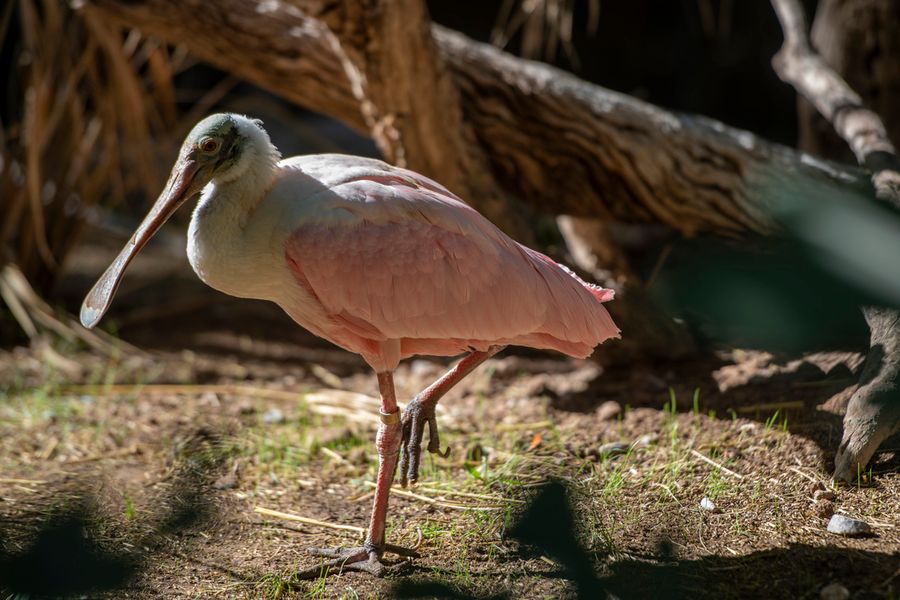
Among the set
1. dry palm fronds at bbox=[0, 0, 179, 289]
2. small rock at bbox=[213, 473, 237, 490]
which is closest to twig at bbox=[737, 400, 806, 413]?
small rock at bbox=[213, 473, 237, 490]

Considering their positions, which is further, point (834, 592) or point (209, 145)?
point (209, 145)

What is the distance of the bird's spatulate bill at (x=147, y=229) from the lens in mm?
3209

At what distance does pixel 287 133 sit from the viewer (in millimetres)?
9891

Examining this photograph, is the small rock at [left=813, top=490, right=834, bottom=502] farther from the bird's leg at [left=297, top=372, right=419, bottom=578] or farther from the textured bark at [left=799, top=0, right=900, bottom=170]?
the textured bark at [left=799, top=0, right=900, bottom=170]

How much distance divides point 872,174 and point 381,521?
2.67 metres

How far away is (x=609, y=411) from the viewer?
4.42 m

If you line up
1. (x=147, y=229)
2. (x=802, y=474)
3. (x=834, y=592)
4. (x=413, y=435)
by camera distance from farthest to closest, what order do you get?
1. (x=413, y=435)
2. (x=802, y=474)
3. (x=147, y=229)
4. (x=834, y=592)

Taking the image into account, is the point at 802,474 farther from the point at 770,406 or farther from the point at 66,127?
the point at 66,127

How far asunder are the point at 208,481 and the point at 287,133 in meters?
6.39

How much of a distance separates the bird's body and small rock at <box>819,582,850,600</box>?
3.77 ft

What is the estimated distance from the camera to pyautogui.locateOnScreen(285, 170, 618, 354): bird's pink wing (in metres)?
3.17

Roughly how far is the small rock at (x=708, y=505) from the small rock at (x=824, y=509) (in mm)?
340

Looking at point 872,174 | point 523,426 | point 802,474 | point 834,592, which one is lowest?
point 834,592

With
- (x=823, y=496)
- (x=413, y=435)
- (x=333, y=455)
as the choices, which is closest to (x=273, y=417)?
(x=333, y=455)
